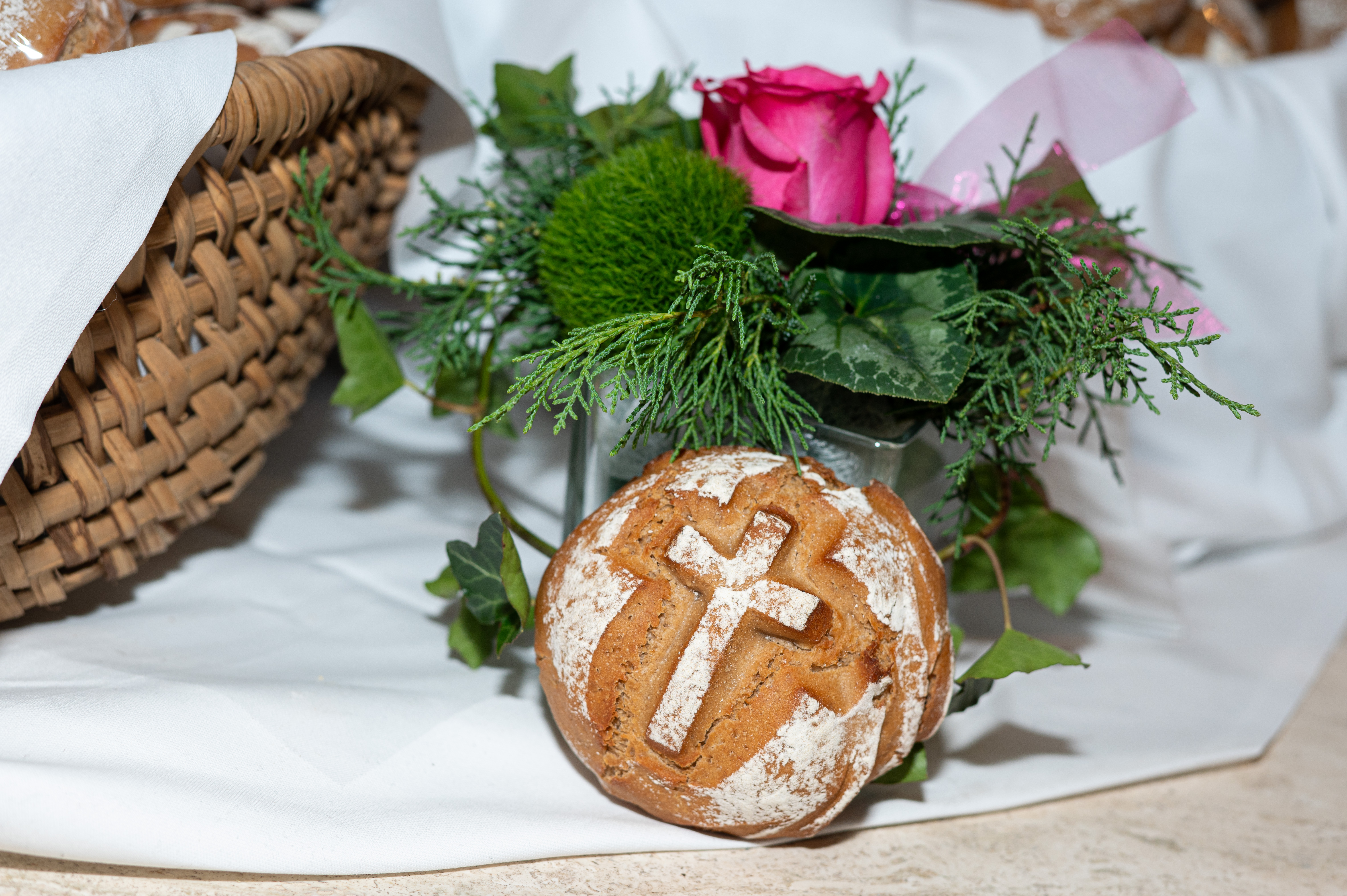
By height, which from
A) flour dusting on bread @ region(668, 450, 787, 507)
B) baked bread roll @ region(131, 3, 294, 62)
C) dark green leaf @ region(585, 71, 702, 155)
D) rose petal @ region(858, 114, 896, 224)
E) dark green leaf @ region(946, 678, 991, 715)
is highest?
baked bread roll @ region(131, 3, 294, 62)

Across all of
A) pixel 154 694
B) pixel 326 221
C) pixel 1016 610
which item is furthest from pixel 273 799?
pixel 1016 610

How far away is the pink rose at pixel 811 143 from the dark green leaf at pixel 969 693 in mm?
257

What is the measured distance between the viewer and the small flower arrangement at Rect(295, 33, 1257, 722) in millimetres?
464

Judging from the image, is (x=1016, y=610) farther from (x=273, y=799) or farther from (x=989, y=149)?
(x=273, y=799)

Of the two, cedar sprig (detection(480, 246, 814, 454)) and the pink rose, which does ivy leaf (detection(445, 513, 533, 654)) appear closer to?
cedar sprig (detection(480, 246, 814, 454))

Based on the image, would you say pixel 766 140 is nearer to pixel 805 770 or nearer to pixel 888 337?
pixel 888 337

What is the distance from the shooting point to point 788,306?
1.61ft

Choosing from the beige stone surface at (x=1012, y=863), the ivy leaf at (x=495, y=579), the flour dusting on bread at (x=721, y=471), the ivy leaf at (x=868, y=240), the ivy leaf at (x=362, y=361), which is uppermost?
the ivy leaf at (x=868, y=240)

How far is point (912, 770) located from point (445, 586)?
279mm

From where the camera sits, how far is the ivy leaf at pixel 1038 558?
2.14 ft

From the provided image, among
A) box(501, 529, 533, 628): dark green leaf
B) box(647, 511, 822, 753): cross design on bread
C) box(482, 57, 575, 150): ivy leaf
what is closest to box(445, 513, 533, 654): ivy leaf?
box(501, 529, 533, 628): dark green leaf

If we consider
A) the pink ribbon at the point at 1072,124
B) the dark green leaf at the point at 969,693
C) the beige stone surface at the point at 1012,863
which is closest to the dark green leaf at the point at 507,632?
the beige stone surface at the point at 1012,863

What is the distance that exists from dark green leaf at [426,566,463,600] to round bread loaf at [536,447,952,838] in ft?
0.35

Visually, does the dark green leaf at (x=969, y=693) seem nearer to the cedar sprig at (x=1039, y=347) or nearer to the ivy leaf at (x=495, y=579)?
the cedar sprig at (x=1039, y=347)
